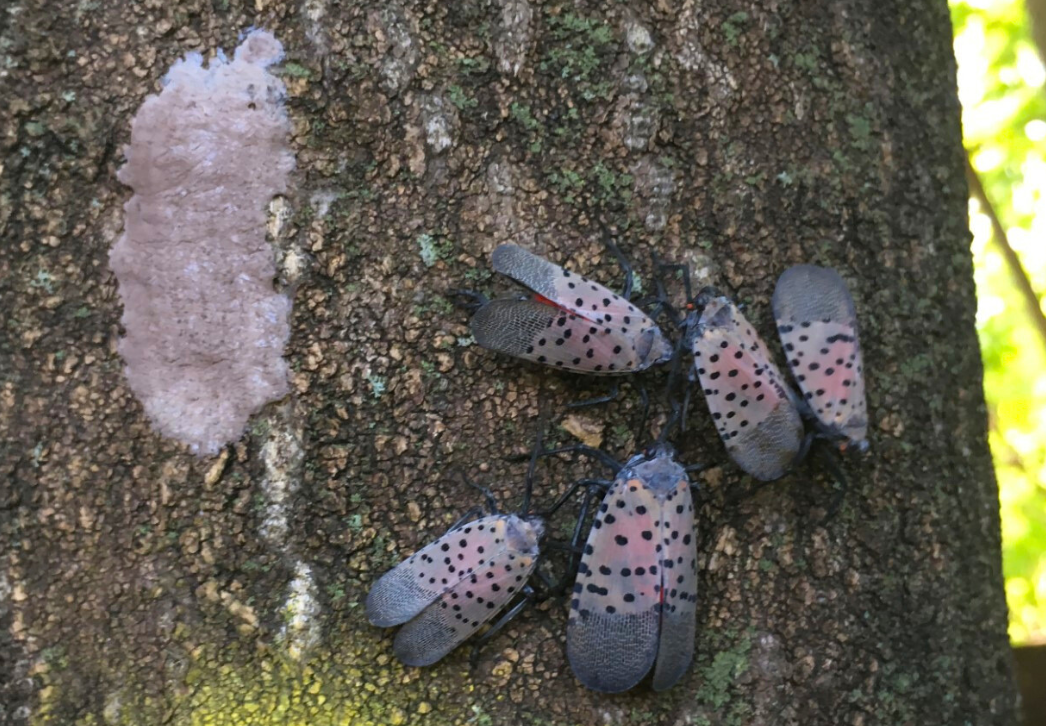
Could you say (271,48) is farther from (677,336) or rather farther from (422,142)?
(677,336)

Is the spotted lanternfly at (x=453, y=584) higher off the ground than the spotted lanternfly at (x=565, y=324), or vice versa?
the spotted lanternfly at (x=565, y=324)

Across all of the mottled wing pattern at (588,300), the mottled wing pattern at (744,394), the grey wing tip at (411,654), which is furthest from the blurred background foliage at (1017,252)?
the grey wing tip at (411,654)

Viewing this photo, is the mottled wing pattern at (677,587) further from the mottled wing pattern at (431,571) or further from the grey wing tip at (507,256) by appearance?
the grey wing tip at (507,256)

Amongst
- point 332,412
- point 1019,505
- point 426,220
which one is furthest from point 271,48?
point 1019,505

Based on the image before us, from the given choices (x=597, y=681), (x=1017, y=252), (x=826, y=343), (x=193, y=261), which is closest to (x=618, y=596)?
(x=597, y=681)

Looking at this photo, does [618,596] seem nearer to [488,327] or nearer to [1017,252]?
[488,327]

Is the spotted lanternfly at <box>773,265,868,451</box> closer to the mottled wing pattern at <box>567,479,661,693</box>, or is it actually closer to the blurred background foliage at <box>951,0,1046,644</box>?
the mottled wing pattern at <box>567,479,661,693</box>

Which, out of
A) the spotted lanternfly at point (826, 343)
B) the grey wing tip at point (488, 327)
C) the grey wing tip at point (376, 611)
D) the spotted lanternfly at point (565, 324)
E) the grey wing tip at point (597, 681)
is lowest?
the grey wing tip at point (376, 611)
